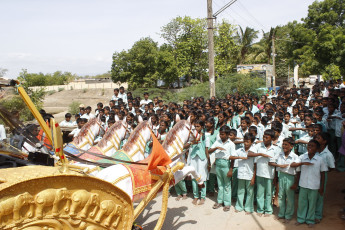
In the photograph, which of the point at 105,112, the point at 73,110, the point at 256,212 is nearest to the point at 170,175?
the point at 256,212

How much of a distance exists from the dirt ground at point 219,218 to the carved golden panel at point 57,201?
2201mm

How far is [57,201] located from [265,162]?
372cm

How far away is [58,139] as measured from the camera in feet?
9.42

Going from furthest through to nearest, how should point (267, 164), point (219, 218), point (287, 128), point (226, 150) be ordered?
point (287, 128), point (226, 150), point (219, 218), point (267, 164)

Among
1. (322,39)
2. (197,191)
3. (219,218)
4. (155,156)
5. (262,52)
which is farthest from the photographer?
(262,52)

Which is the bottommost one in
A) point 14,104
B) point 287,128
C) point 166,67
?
point 287,128

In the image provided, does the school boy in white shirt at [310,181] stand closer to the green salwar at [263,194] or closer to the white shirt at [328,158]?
the white shirt at [328,158]

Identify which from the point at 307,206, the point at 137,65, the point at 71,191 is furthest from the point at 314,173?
the point at 137,65

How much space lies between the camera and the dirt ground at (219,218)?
4.94 m

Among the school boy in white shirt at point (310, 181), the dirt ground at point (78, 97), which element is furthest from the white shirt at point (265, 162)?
the dirt ground at point (78, 97)

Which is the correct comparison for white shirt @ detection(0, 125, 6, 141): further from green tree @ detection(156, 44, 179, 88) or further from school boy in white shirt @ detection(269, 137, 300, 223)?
green tree @ detection(156, 44, 179, 88)

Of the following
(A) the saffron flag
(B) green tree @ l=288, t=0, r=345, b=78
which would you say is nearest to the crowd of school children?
(A) the saffron flag

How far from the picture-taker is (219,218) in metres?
5.32

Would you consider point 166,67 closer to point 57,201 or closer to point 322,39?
point 322,39
